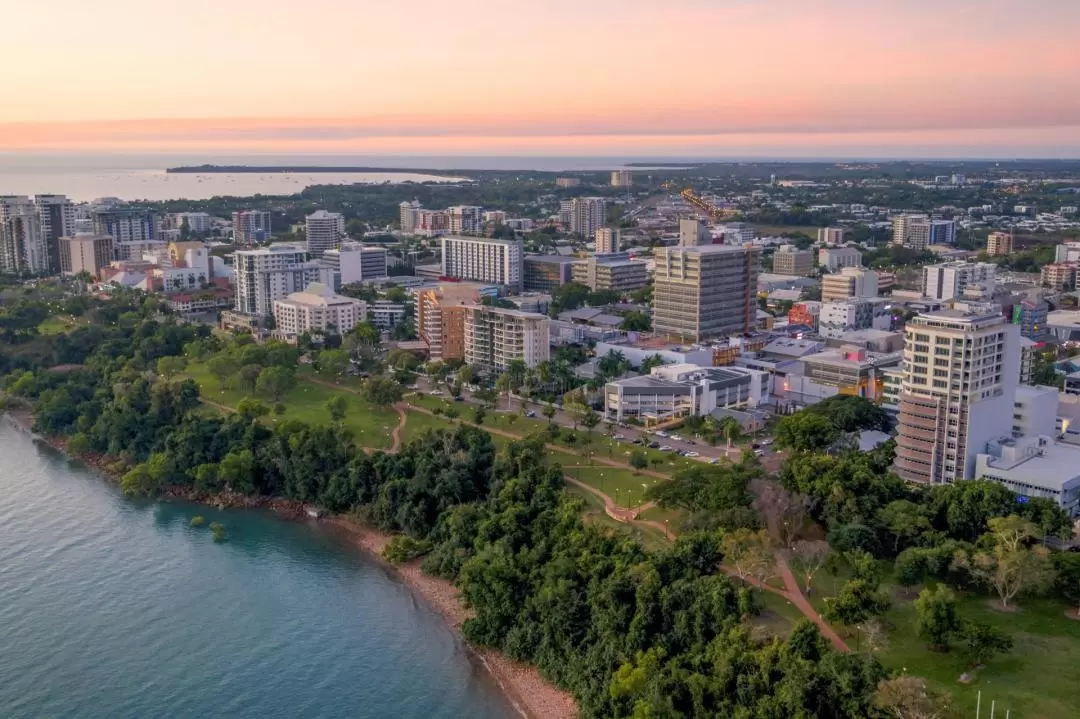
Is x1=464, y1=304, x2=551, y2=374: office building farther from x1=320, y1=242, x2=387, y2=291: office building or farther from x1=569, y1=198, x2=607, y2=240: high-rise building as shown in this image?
x1=569, y1=198, x2=607, y2=240: high-rise building

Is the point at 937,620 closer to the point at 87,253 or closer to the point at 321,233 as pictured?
the point at 87,253

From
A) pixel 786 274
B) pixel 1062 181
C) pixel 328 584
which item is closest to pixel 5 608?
pixel 328 584

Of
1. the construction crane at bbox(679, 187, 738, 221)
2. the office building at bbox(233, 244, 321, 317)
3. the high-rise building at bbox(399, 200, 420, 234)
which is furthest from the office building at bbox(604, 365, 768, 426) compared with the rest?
the high-rise building at bbox(399, 200, 420, 234)

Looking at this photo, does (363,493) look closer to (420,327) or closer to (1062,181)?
(420,327)

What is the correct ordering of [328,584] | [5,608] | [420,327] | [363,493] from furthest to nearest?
[420,327]
[363,493]
[328,584]
[5,608]

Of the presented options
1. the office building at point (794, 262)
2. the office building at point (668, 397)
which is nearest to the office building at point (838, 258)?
the office building at point (794, 262)

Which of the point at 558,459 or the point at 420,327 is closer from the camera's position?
the point at 558,459
